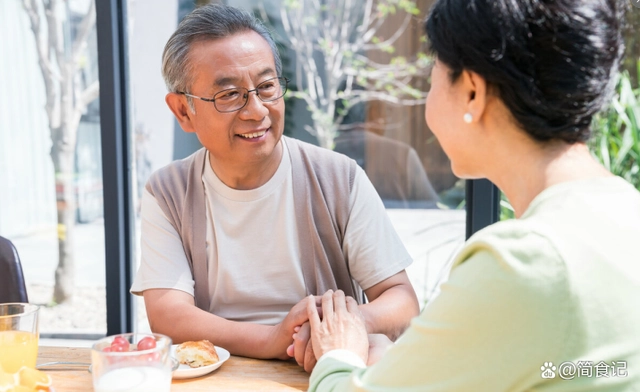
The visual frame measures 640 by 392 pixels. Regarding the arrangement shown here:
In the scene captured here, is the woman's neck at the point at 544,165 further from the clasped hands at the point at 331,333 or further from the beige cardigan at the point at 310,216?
the beige cardigan at the point at 310,216

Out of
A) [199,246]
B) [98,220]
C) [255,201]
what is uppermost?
[255,201]

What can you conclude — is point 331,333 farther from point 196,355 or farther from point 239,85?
point 239,85

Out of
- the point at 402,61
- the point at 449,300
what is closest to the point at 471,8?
the point at 449,300

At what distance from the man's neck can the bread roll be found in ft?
1.86

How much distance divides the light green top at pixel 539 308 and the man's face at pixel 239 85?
96 centimetres

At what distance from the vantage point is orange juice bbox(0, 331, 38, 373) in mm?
1138

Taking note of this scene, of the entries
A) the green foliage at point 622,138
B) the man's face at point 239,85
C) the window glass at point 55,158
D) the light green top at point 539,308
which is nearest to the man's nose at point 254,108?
the man's face at point 239,85

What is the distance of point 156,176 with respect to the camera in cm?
181

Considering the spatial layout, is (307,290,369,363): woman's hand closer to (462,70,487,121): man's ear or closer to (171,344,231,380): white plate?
(171,344,231,380): white plate

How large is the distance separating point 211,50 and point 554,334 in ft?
4.01

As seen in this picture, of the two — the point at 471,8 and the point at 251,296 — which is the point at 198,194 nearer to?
the point at 251,296

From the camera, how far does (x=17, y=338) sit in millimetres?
1162

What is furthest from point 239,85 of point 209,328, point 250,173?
point 209,328

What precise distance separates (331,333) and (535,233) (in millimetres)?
590
